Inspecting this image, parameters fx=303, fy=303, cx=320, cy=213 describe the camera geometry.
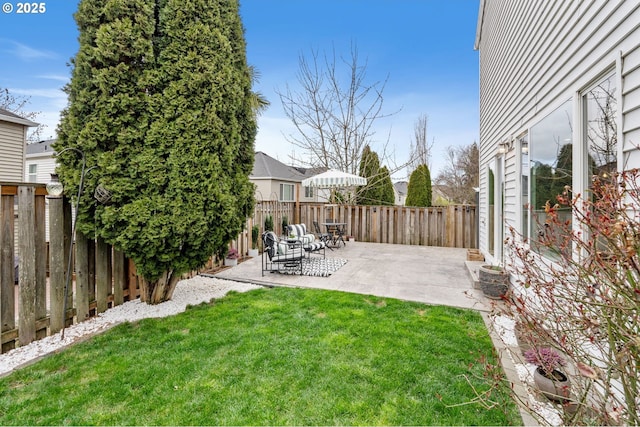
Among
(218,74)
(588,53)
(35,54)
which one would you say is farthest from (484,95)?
(35,54)

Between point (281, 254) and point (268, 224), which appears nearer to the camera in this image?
point (281, 254)

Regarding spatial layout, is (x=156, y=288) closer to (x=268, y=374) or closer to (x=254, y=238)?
(x=268, y=374)

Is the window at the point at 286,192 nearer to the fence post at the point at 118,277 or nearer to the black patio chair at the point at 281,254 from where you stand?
the black patio chair at the point at 281,254

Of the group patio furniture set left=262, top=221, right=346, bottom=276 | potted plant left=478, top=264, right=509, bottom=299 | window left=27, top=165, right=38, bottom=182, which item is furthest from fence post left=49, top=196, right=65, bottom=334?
window left=27, top=165, right=38, bottom=182

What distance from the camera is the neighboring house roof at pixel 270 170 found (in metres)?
19.2

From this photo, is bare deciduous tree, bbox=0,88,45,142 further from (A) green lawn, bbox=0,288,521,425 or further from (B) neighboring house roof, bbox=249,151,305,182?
(A) green lawn, bbox=0,288,521,425

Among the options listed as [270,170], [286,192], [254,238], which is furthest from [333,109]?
[286,192]

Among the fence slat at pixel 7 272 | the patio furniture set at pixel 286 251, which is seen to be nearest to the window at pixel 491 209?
the patio furniture set at pixel 286 251

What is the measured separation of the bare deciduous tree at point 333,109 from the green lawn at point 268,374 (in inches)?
401

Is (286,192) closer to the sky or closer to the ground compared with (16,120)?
closer to the ground

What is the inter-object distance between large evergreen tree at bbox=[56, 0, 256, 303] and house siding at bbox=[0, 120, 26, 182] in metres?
9.43

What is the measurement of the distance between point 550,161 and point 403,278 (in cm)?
332

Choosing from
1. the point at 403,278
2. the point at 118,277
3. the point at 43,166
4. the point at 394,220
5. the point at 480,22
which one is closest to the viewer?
the point at 118,277

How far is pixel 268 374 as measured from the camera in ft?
8.75
